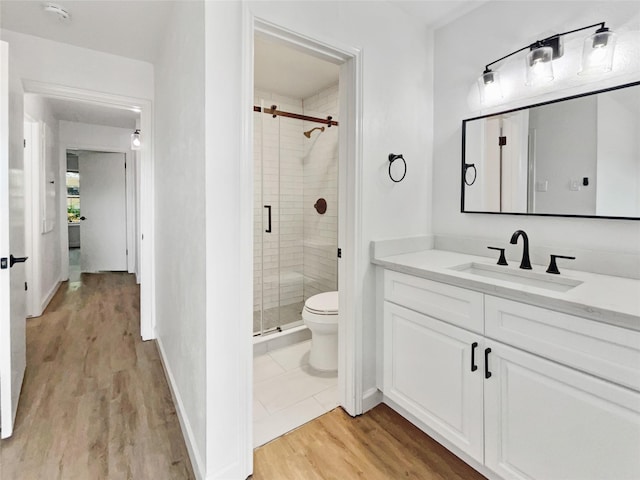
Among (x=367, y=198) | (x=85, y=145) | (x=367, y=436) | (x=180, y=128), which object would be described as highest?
(x=85, y=145)

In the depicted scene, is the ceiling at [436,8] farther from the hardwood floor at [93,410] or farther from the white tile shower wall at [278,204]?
the hardwood floor at [93,410]

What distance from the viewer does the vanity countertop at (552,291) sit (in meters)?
1.04

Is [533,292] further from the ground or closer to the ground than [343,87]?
closer to the ground

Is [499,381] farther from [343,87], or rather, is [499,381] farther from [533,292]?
[343,87]

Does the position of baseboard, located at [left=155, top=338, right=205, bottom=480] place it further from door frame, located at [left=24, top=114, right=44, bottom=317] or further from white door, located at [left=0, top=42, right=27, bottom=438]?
door frame, located at [left=24, top=114, right=44, bottom=317]

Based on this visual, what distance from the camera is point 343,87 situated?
1827 mm

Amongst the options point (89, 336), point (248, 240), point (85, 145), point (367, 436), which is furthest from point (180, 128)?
point (85, 145)

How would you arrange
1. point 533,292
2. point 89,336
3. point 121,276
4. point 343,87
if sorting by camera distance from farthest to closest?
1. point 121,276
2. point 89,336
3. point 343,87
4. point 533,292

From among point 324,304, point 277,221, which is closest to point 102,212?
point 277,221

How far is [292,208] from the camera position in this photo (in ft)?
11.3

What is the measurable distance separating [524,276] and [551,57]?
3.39 feet

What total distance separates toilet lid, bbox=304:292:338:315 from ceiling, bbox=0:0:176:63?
2026 millimetres

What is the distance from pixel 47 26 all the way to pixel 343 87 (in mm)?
1974

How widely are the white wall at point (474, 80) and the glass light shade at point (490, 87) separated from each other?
84 millimetres
